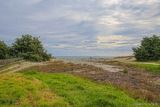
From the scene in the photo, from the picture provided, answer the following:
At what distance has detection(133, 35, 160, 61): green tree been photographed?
81.9 meters

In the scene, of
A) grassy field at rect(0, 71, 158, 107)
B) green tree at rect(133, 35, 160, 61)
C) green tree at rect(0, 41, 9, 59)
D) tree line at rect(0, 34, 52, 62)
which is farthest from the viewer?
green tree at rect(133, 35, 160, 61)

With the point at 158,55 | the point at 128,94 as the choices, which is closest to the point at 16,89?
the point at 128,94

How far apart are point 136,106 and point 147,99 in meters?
3.75

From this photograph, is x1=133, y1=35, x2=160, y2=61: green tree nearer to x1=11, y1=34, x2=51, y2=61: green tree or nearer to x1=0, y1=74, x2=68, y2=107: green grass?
x1=11, y1=34, x2=51, y2=61: green tree

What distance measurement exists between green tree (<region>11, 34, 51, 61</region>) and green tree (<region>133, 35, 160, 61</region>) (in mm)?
25330

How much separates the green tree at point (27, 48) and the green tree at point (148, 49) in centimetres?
2533

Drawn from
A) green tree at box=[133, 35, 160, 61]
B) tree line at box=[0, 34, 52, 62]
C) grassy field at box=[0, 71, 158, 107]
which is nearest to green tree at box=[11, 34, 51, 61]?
tree line at box=[0, 34, 52, 62]

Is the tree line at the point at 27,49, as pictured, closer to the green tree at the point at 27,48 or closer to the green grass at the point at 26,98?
the green tree at the point at 27,48

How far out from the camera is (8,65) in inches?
1750

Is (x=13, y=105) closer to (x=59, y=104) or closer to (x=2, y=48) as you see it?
(x=59, y=104)

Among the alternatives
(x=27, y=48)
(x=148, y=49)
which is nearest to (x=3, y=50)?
(x=27, y=48)

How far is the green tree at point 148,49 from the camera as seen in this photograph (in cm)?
8194

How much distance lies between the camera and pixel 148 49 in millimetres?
82875

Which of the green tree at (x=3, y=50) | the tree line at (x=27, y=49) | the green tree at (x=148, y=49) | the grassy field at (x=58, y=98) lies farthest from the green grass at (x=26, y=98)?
the green tree at (x=148, y=49)
